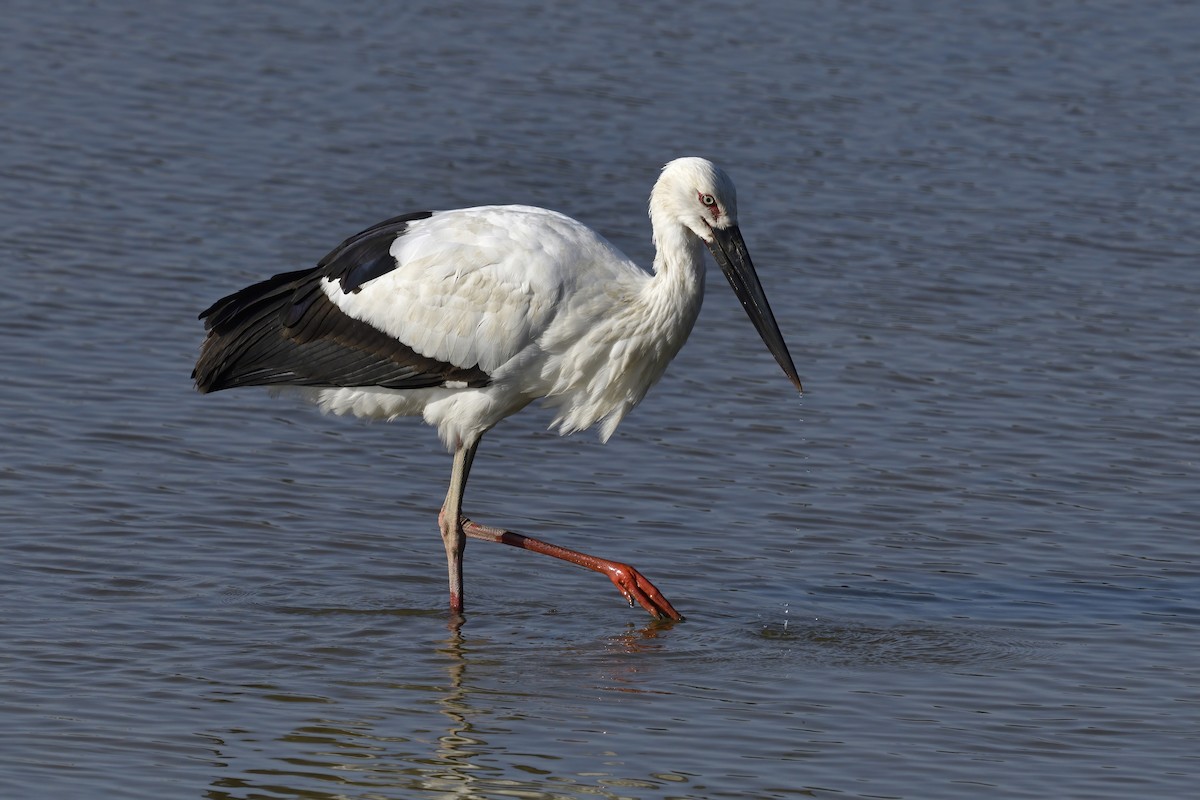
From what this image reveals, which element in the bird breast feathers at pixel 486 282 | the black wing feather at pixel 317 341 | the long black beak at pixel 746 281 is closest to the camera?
the bird breast feathers at pixel 486 282

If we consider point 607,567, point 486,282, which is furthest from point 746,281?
point 607,567

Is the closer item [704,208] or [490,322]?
[490,322]

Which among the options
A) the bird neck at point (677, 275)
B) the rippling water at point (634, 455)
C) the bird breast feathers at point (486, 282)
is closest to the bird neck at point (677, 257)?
the bird neck at point (677, 275)

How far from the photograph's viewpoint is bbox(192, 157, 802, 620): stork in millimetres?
8484

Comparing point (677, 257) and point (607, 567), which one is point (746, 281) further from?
point (607, 567)

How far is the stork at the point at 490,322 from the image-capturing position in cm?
848

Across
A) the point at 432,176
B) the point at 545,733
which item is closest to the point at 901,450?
the point at 545,733

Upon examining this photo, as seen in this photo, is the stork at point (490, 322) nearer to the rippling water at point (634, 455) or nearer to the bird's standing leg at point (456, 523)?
the bird's standing leg at point (456, 523)

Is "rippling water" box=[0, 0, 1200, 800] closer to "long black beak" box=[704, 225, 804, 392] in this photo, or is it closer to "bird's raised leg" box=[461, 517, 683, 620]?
"bird's raised leg" box=[461, 517, 683, 620]

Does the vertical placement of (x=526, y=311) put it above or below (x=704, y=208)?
below

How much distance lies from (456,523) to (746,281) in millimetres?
1569

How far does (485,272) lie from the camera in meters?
8.50

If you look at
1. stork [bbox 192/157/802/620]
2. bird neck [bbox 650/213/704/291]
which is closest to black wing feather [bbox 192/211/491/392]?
stork [bbox 192/157/802/620]

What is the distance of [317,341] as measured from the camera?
888 centimetres
